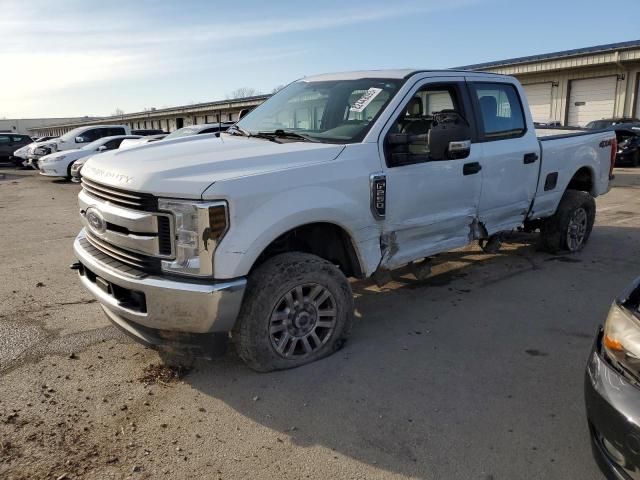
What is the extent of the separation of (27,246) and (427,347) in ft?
19.7

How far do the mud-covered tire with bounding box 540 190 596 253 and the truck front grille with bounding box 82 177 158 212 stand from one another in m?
4.98

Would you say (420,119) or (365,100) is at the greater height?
(365,100)

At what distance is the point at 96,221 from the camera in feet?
11.4

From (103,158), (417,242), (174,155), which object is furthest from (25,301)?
(417,242)

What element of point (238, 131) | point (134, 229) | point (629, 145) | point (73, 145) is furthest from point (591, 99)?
point (134, 229)

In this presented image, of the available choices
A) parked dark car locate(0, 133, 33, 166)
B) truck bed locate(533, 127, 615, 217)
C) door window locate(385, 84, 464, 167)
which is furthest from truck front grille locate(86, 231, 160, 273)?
parked dark car locate(0, 133, 33, 166)

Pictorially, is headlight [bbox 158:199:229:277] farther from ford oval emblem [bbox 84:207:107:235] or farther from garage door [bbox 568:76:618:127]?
garage door [bbox 568:76:618:127]

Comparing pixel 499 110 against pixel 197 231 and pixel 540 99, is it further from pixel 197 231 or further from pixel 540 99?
pixel 540 99

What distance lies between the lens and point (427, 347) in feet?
12.9

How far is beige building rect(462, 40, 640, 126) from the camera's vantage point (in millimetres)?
21062

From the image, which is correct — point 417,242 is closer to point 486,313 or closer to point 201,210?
point 486,313

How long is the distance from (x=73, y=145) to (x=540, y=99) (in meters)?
20.6

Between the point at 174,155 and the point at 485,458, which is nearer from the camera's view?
the point at 485,458

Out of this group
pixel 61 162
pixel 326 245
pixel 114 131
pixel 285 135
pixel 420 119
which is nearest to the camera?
pixel 326 245
